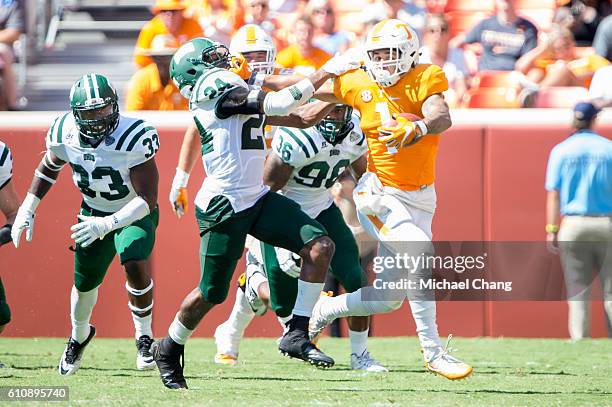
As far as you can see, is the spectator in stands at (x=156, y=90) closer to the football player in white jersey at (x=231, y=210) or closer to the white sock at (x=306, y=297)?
the football player in white jersey at (x=231, y=210)

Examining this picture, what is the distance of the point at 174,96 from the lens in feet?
31.1

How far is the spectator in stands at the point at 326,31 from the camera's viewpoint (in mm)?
10328

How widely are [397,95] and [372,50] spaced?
27cm

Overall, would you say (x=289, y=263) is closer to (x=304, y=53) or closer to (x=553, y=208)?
(x=553, y=208)

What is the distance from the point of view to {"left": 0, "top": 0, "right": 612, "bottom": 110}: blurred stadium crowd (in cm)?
952

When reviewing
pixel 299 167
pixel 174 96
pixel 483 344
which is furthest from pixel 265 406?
pixel 174 96

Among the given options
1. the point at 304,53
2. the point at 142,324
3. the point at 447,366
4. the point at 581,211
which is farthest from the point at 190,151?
the point at 581,211

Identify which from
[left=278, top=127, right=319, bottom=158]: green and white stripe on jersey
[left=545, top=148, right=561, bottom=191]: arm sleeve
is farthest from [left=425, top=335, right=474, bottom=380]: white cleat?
[left=545, top=148, right=561, bottom=191]: arm sleeve

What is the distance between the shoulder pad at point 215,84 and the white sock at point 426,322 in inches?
56.2

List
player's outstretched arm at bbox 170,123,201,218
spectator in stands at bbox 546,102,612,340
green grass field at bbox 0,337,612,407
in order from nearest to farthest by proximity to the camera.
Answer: green grass field at bbox 0,337,612,407
player's outstretched arm at bbox 170,123,201,218
spectator in stands at bbox 546,102,612,340

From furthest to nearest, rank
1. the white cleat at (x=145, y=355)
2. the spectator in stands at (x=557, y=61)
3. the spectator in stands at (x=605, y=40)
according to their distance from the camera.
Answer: the spectator in stands at (x=605, y=40)
the spectator in stands at (x=557, y=61)
the white cleat at (x=145, y=355)

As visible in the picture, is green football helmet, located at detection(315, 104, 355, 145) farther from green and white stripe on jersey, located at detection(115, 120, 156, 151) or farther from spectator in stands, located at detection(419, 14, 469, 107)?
spectator in stands, located at detection(419, 14, 469, 107)

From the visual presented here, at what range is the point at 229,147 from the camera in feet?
19.1

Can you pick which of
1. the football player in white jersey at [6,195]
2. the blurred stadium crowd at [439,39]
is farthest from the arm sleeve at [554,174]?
the football player in white jersey at [6,195]
